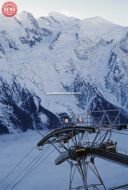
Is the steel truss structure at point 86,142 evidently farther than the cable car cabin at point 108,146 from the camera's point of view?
No

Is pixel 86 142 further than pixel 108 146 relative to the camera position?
Yes

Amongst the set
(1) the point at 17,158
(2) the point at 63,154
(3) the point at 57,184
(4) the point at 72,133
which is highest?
(4) the point at 72,133

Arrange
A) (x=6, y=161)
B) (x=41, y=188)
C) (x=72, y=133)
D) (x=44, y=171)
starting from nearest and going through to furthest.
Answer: (x=72, y=133)
(x=41, y=188)
(x=44, y=171)
(x=6, y=161)

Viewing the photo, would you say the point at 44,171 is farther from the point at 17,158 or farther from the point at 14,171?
the point at 17,158

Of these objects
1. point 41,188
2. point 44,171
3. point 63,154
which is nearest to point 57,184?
point 41,188

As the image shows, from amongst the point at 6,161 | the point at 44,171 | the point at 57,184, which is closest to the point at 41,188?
the point at 57,184

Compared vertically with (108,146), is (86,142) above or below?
above

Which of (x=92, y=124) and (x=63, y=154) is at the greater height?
(x=92, y=124)

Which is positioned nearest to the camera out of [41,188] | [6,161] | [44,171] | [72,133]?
[72,133]

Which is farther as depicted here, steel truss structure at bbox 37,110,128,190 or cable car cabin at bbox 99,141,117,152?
cable car cabin at bbox 99,141,117,152

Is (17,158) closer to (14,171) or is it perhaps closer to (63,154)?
(14,171)

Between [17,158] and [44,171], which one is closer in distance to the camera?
[44,171]
